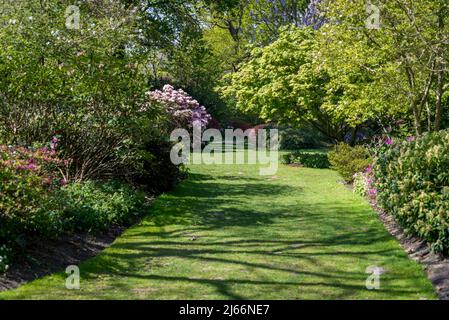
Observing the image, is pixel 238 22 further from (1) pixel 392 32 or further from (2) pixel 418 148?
(2) pixel 418 148

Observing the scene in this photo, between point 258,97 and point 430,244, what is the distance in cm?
1475

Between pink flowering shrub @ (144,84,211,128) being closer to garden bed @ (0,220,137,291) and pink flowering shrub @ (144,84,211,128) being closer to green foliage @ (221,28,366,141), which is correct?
green foliage @ (221,28,366,141)

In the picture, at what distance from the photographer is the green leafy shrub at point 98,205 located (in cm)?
935

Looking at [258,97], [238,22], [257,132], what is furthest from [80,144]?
[238,22]

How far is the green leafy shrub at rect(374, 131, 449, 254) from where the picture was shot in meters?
8.09

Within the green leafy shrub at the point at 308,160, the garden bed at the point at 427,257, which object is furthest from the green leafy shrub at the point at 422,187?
the green leafy shrub at the point at 308,160

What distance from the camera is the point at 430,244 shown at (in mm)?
8297

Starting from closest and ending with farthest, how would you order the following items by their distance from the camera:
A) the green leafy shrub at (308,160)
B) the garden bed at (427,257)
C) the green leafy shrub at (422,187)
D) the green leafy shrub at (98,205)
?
the garden bed at (427,257), the green leafy shrub at (422,187), the green leafy shrub at (98,205), the green leafy shrub at (308,160)

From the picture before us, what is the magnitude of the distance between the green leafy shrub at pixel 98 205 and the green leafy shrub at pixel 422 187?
4.73 meters

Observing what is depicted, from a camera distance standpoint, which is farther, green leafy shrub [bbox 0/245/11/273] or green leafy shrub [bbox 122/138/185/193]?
green leafy shrub [bbox 122/138/185/193]

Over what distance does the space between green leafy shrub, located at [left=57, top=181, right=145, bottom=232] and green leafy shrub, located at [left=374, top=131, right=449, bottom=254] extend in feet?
15.5

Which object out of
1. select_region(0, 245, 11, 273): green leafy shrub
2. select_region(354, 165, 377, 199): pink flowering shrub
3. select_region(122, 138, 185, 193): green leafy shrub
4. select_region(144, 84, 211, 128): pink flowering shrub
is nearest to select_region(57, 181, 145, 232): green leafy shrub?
select_region(122, 138, 185, 193): green leafy shrub

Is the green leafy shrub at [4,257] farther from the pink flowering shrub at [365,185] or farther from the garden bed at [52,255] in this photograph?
the pink flowering shrub at [365,185]
